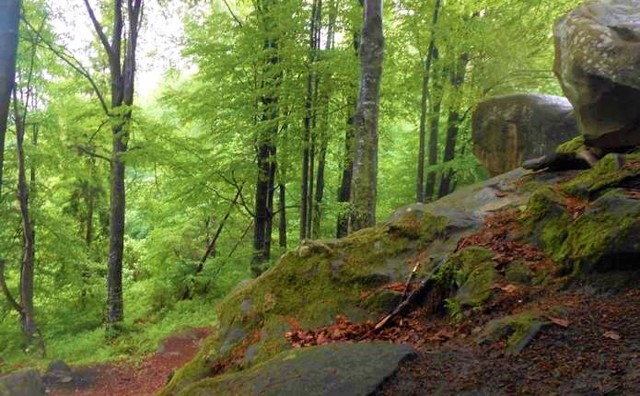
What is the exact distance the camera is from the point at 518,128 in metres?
10.5

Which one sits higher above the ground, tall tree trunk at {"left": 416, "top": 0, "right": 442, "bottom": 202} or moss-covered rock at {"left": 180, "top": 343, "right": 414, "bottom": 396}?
tall tree trunk at {"left": 416, "top": 0, "right": 442, "bottom": 202}

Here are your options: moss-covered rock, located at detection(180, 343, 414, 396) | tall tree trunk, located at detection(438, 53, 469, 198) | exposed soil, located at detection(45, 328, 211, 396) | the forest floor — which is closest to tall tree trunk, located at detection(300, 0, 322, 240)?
exposed soil, located at detection(45, 328, 211, 396)

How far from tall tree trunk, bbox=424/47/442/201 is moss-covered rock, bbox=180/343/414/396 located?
35.6ft

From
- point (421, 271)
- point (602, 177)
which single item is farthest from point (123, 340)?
point (602, 177)

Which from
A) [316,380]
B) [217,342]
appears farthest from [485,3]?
[316,380]

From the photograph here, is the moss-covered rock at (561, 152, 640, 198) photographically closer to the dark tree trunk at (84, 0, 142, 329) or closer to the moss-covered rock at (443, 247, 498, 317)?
the moss-covered rock at (443, 247, 498, 317)

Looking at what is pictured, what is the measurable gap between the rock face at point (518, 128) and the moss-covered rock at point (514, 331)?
7.51 meters

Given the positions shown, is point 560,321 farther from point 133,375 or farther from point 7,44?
point 133,375

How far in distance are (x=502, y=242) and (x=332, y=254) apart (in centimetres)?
181

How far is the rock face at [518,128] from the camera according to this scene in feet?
33.1

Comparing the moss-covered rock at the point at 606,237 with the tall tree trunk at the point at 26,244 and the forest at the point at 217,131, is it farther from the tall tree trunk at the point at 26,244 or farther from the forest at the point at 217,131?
the tall tree trunk at the point at 26,244

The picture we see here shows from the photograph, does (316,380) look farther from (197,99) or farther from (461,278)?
(197,99)

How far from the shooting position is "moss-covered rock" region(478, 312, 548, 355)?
3232 millimetres

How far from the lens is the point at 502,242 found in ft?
15.9
